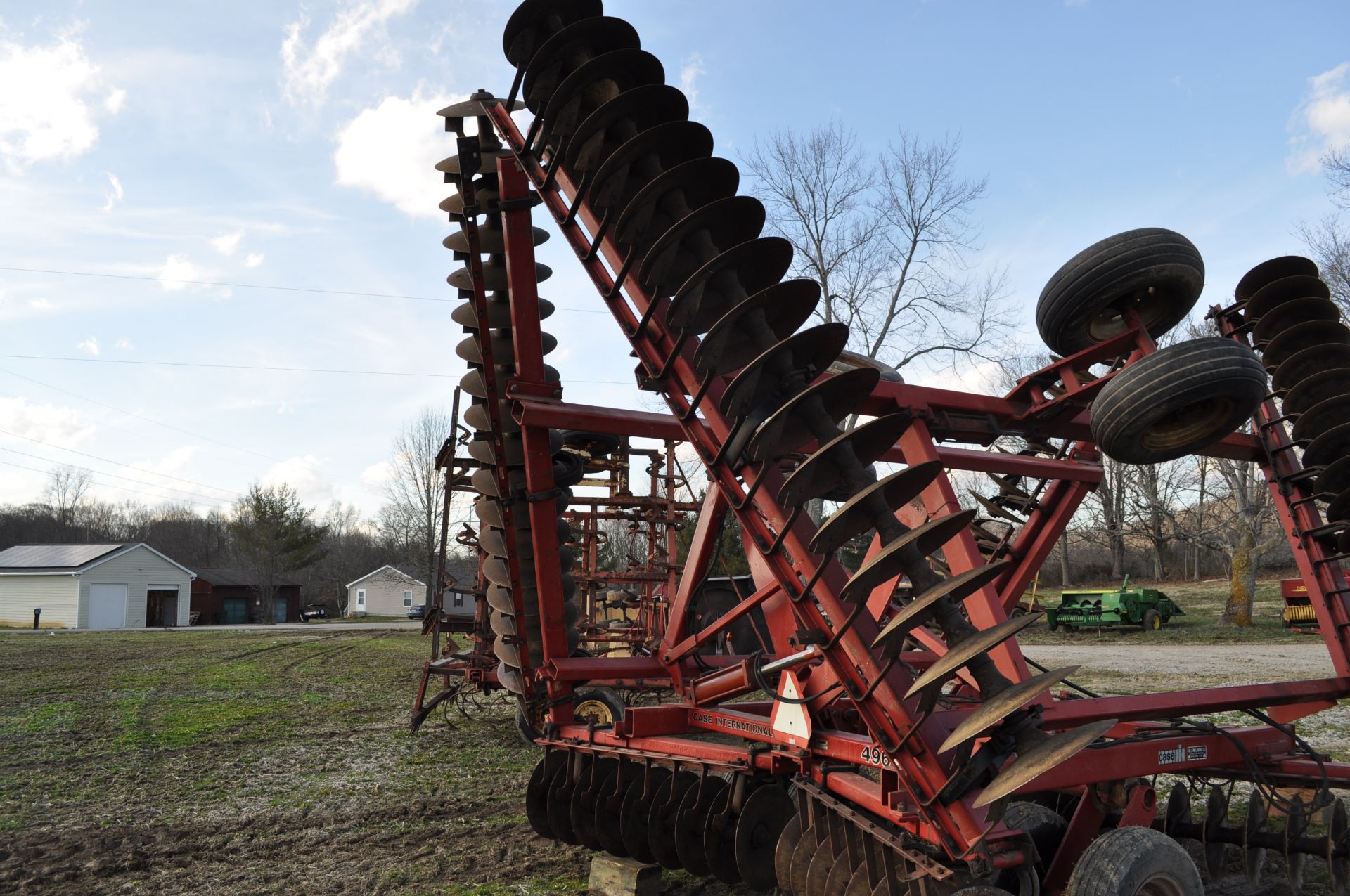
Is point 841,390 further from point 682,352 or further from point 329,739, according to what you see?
point 329,739

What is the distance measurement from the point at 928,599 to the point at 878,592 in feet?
5.74

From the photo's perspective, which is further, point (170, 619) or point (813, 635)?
point (170, 619)

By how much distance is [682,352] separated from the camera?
3508 millimetres

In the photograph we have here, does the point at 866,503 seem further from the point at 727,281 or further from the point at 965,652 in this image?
the point at 727,281

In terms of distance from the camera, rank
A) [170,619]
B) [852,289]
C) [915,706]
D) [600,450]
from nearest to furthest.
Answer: [915,706] → [600,450] → [852,289] → [170,619]

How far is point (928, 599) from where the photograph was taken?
8.91 feet

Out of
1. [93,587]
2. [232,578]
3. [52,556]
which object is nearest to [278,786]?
[93,587]

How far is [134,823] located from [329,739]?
11.5 feet

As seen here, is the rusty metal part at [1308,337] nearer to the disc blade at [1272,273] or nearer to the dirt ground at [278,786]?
the disc blade at [1272,273]

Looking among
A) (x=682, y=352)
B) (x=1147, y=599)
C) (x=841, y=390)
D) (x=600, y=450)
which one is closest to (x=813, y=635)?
(x=841, y=390)

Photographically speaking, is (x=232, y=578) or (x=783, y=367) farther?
(x=232, y=578)

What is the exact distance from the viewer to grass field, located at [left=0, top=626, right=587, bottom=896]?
16.3 ft

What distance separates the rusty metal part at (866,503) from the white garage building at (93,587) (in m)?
51.3

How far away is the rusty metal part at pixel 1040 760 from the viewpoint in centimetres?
256
